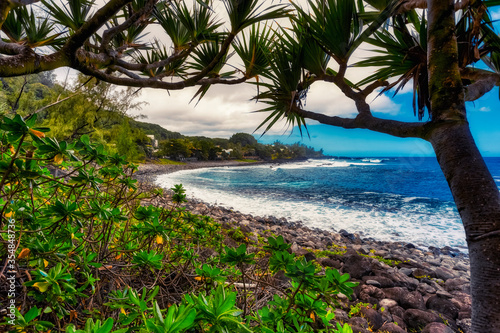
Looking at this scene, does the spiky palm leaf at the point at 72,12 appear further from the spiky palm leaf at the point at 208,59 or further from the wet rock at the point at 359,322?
the wet rock at the point at 359,322

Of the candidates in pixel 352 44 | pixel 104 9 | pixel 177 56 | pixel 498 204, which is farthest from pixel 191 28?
pixel 498 204

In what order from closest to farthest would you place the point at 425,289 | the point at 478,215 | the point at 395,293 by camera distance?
the point at 478,215 → the point at 395,293 → the point at 425,289

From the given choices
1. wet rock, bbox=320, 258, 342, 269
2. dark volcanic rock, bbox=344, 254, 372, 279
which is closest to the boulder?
dark volcanic rock, bbox=344, 254, 372, 279

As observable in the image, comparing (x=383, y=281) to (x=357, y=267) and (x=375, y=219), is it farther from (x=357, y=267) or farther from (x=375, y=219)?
(x=375, y=219)

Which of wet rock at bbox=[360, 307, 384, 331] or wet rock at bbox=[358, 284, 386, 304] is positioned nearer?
wet rock at bbox=[360, 307, 384, 331]

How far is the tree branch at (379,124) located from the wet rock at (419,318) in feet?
5.57

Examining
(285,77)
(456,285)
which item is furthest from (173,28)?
(456,285)

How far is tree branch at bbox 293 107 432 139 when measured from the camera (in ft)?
3.60

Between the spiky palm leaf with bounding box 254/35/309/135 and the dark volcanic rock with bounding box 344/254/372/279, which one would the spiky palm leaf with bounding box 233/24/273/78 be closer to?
the spiky palm leaf with bounding box 254/35/309/135

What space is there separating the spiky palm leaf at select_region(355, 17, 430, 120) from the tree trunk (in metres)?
0.75

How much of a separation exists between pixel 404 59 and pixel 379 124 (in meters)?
0.50

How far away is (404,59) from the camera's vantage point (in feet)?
4.57

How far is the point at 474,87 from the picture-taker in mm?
1350

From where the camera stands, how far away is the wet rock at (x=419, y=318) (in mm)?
1829
